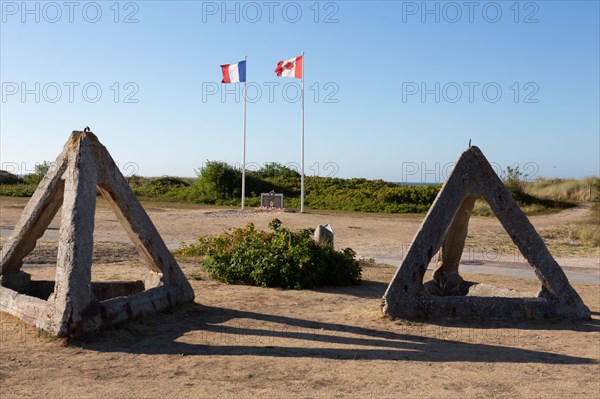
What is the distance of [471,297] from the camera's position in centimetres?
879

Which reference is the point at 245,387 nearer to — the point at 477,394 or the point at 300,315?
the point at 477,394

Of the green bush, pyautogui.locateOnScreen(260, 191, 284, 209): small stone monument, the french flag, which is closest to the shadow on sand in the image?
the green bush

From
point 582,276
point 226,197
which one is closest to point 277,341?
point 582,276

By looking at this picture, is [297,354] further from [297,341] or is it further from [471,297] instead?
[471,297]

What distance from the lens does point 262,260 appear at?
437 inches

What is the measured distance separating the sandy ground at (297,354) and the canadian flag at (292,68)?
17.5 meters

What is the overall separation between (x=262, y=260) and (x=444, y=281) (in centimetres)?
313

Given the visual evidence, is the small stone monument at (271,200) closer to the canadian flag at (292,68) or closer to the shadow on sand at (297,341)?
the canadian flag at (292,68)

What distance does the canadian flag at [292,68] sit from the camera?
88.3 ft

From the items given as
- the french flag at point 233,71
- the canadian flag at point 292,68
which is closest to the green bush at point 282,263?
the canadian flag at point 292,68

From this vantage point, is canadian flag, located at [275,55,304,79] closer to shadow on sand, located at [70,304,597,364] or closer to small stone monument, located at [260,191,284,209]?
small stone monument, located at [260,191,284,209]

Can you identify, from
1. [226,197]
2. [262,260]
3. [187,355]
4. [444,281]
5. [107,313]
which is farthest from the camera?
[226,197]

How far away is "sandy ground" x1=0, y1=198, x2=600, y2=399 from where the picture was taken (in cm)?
562

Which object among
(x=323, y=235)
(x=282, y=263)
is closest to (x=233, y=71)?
(x=323, y=235)
